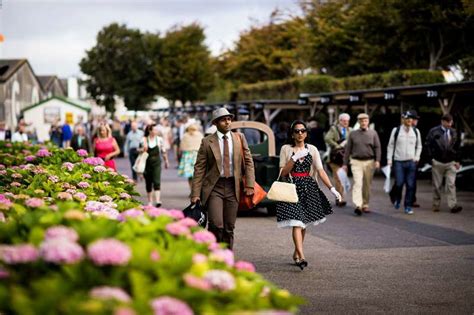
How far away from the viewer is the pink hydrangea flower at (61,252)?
12.0 feet

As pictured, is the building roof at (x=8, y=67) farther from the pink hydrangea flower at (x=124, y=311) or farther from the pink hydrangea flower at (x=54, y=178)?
the pink hydrangea flower at (x=124, y=311)

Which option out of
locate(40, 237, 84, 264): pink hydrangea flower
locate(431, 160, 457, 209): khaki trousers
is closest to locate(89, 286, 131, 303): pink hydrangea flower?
locate(40, 237, 84, 264): pink hydrangea flower

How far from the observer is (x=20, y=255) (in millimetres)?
3791

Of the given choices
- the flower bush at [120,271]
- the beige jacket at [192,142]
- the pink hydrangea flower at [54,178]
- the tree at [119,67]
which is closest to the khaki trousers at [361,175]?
the beige jacket at [192,142]

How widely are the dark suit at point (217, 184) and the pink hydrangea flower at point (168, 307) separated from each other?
256 inches

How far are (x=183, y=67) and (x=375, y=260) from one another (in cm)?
8608

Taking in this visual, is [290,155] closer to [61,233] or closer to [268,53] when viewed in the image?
[61,233]

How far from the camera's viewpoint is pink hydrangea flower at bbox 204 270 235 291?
3875 mm

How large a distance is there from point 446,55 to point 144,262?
155ft

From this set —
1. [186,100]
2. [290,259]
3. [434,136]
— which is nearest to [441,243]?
[290,259]

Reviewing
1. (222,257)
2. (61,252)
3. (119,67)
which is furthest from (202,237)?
(119,67)

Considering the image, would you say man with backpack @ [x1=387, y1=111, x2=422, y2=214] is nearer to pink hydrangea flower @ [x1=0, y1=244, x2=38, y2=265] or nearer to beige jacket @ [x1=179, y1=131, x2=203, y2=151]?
beige jacket @ [x1=179, y1=131, x2=203, y2=151]

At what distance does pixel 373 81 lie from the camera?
135ft

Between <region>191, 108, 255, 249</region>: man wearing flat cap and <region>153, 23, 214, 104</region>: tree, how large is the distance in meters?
86.5
